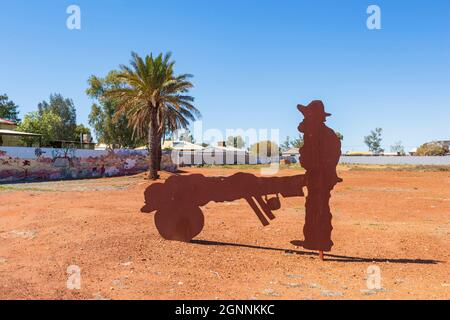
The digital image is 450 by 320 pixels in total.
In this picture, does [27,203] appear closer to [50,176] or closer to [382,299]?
[382,299]

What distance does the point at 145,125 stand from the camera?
29.7 m

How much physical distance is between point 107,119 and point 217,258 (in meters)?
44.6

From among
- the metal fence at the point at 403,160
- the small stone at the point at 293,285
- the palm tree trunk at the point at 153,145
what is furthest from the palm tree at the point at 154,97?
the metal fence at the point at 403,160

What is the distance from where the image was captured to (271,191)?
7184 millimetres

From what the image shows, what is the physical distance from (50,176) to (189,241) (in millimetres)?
25805

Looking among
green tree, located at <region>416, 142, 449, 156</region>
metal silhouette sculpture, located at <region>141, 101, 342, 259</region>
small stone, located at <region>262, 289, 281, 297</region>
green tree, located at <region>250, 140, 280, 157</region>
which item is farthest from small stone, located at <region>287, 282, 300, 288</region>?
green tree, located at <region>250, 140, 280, 157</region>

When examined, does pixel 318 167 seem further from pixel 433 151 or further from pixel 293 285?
pixel 433 151

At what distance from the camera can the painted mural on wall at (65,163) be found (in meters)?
27.1

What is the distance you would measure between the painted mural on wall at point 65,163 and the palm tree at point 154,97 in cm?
685

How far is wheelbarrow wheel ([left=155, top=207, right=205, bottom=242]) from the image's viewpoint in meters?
7.51

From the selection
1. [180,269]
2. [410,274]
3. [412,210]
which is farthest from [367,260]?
[412,210]

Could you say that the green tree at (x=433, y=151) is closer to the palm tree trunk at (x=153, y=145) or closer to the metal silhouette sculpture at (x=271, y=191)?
the palm tree trunk at (x=153, y=145)

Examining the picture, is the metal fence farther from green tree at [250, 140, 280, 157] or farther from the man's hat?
the man's hat

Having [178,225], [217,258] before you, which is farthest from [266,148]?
[217,258]
